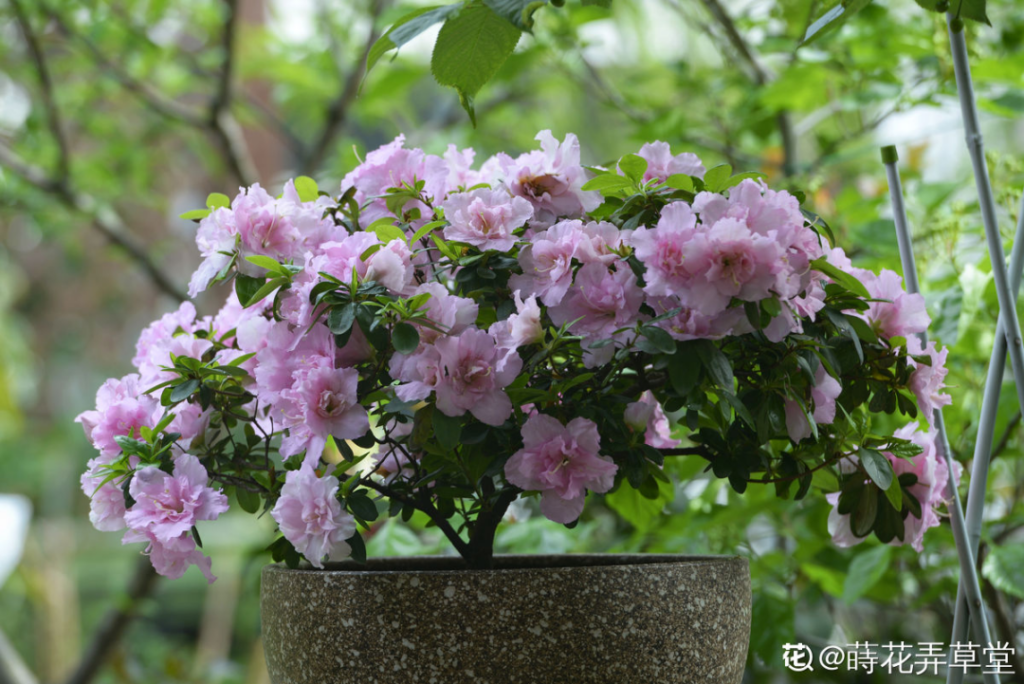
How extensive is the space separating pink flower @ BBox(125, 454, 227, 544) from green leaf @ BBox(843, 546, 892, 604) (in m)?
0.67

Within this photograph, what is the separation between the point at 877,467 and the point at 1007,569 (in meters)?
0.43

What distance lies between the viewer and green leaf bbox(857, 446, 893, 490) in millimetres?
578

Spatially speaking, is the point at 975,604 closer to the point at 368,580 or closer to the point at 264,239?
the point at 368,580

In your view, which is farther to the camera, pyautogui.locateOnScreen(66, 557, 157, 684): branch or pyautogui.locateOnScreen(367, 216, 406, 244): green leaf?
pyautogui.locateOnScreen(66, 557, 157, 684): branch

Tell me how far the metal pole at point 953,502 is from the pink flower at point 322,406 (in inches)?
16.3

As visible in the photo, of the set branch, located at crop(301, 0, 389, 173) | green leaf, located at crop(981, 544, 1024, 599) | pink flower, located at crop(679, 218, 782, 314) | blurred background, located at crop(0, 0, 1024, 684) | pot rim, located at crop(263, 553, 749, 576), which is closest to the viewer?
pink flower, located at crop(679, 218, 782, 314)

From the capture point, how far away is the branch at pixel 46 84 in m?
1.64

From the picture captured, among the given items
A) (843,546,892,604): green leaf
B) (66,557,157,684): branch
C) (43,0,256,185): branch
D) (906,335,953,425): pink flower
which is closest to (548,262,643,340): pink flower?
(906,335,953,425): pink flower

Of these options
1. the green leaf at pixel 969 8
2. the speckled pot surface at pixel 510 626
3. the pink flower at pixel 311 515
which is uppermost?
the green leaf at pixel 969 8

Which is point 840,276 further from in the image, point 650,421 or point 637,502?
point 637,502

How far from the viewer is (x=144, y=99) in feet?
6.31

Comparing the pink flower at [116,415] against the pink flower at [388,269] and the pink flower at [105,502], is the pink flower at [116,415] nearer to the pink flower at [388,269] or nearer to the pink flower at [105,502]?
the pink flower at [105,502]

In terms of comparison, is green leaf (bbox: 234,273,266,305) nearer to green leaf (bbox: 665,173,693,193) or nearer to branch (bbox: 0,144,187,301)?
green leaf (bbox: 665,173,693,193)

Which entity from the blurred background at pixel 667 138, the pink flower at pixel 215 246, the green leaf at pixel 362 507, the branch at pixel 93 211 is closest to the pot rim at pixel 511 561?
the blurred background at pixel 667 138
